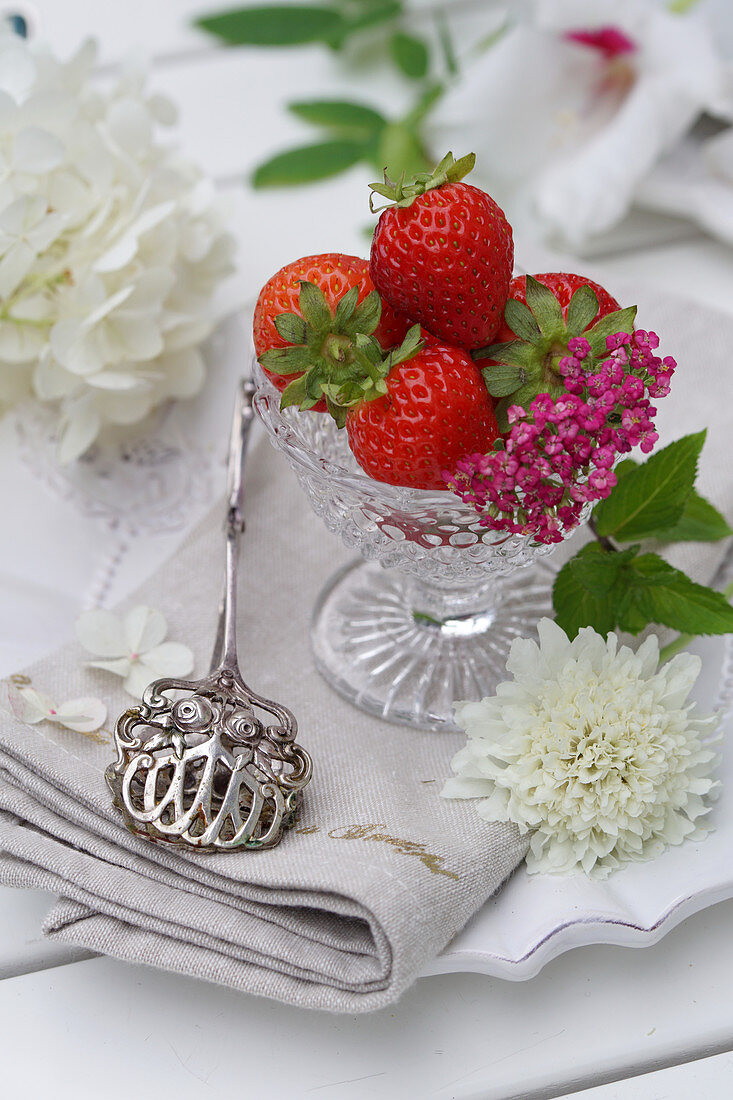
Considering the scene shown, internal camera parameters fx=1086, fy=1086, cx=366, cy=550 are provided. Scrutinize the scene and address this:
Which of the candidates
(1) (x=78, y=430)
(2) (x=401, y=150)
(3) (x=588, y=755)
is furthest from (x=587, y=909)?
(2) (x=401, y=150)

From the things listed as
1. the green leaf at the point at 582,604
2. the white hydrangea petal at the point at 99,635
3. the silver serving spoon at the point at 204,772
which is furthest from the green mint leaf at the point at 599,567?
the white hydrangea petal at the point at 99,635

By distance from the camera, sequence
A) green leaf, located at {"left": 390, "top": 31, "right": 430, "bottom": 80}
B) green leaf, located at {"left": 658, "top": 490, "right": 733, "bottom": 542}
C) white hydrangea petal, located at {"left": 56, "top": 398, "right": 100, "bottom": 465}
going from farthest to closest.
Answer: green leaf, located at {"left": 390, "top": 31, "right": 430, "bottom": 80}
white hydrangea petal, located at {"left": 56, "top": 398, "right": 100, "bottom": 465}
green leaf, located at {"left": 658, "top": 490, "right": 733, "bottom": 542}

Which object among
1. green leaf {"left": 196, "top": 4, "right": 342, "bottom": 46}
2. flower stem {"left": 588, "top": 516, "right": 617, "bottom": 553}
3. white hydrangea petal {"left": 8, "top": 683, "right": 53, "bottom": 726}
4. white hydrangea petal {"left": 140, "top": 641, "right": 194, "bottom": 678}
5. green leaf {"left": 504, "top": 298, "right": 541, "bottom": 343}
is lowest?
white hydrangea petal {"left": 8, "top": 683, "right": 53, "bottom": 726}

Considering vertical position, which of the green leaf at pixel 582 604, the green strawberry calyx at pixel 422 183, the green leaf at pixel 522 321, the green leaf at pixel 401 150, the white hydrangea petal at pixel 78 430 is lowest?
the white hydrangea petal at pixel 78 430

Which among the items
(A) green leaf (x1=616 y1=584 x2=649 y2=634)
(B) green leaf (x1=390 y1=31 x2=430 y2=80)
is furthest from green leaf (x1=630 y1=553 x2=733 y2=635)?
(B) green leaf (x1=390 y1=31 x2=430 y2=80)

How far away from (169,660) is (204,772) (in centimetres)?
15

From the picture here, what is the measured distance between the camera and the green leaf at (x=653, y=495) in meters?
0.68

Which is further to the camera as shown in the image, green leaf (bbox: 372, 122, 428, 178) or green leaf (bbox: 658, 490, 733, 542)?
green leaf (bbox: 372, 122, 428, 178)

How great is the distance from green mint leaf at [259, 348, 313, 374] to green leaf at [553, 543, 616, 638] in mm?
220

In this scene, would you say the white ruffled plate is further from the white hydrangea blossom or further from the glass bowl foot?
the white hydrangea blossom

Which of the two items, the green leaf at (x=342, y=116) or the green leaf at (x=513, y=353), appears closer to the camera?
the green leaf at (x=513, y=353)

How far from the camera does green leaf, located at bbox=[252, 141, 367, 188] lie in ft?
4.02

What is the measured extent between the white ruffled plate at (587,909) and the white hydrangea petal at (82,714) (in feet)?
0.85

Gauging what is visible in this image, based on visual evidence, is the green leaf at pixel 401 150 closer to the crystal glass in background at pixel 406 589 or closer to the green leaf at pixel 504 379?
the crystal glass in background at pixel 406 589
